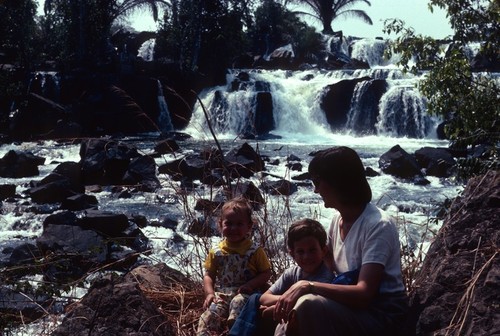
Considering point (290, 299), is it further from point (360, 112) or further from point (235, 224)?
point (360, 112)

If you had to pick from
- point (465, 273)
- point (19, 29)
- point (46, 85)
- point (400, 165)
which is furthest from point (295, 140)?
point (465, 273)

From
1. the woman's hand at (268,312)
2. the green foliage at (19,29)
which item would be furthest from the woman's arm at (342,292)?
the green foliage at (19,29)

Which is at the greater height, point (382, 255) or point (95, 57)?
point (95, 57)

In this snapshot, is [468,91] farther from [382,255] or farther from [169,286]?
[382,255]

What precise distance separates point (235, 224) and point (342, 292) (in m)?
1.02

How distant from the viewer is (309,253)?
2.74 metres

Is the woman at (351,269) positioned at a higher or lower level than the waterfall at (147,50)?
lower

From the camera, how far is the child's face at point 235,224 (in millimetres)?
3287

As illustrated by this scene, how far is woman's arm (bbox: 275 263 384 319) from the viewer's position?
7.88 feet

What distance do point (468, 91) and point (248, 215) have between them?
4330 millimetres

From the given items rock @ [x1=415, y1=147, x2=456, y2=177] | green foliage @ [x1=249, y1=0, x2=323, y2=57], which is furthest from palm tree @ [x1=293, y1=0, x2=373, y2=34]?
rock @ [x1=415, y1=147, x2=456, y2=177]

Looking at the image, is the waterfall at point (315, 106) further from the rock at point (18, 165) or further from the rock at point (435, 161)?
the rock at point (18, 165)

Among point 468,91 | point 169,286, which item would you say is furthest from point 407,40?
point 169,286

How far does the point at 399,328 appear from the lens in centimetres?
256
